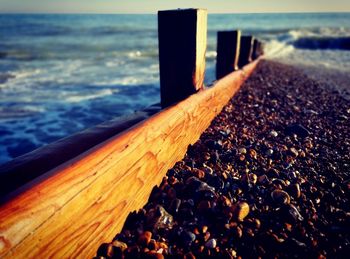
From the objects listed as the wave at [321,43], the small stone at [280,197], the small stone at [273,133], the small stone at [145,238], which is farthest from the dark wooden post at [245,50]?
the wave at [321,43]

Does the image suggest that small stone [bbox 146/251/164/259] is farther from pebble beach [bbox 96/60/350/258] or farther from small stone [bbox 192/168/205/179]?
small stone [bbox 192/168/205/179]

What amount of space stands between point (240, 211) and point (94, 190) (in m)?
0.74

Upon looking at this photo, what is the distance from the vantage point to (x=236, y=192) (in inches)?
64.7

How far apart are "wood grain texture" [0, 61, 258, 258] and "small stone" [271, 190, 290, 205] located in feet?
2.08

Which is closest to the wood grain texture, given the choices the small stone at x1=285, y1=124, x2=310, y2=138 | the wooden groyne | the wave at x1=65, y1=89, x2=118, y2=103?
the wooden groyne

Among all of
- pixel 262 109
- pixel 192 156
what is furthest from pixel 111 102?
pixel 192 156

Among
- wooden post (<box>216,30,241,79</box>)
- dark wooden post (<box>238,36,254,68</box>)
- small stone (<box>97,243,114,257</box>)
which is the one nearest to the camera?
small stone (<box>97,243,114,257</box>)

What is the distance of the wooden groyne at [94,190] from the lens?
83cm

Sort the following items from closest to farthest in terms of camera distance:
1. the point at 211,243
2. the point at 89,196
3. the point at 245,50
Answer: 1. the point at 89,196
2. the point at 211,243
3. the point at 245,50

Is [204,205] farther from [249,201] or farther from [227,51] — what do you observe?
[227,51]

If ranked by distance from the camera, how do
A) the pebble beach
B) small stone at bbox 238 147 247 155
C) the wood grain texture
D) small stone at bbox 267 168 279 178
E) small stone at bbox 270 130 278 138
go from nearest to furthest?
the wood grain texture < the pebble beach < small stone at bbox 267 168 279 178 < small stone at bbox 238 147 247 155 < small stone at bbox 270 130 278 138

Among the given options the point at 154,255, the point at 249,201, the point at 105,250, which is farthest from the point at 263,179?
the point at 105,250

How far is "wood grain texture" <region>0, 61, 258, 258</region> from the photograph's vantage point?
2.69 ft

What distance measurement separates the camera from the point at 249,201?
158 centimetres
